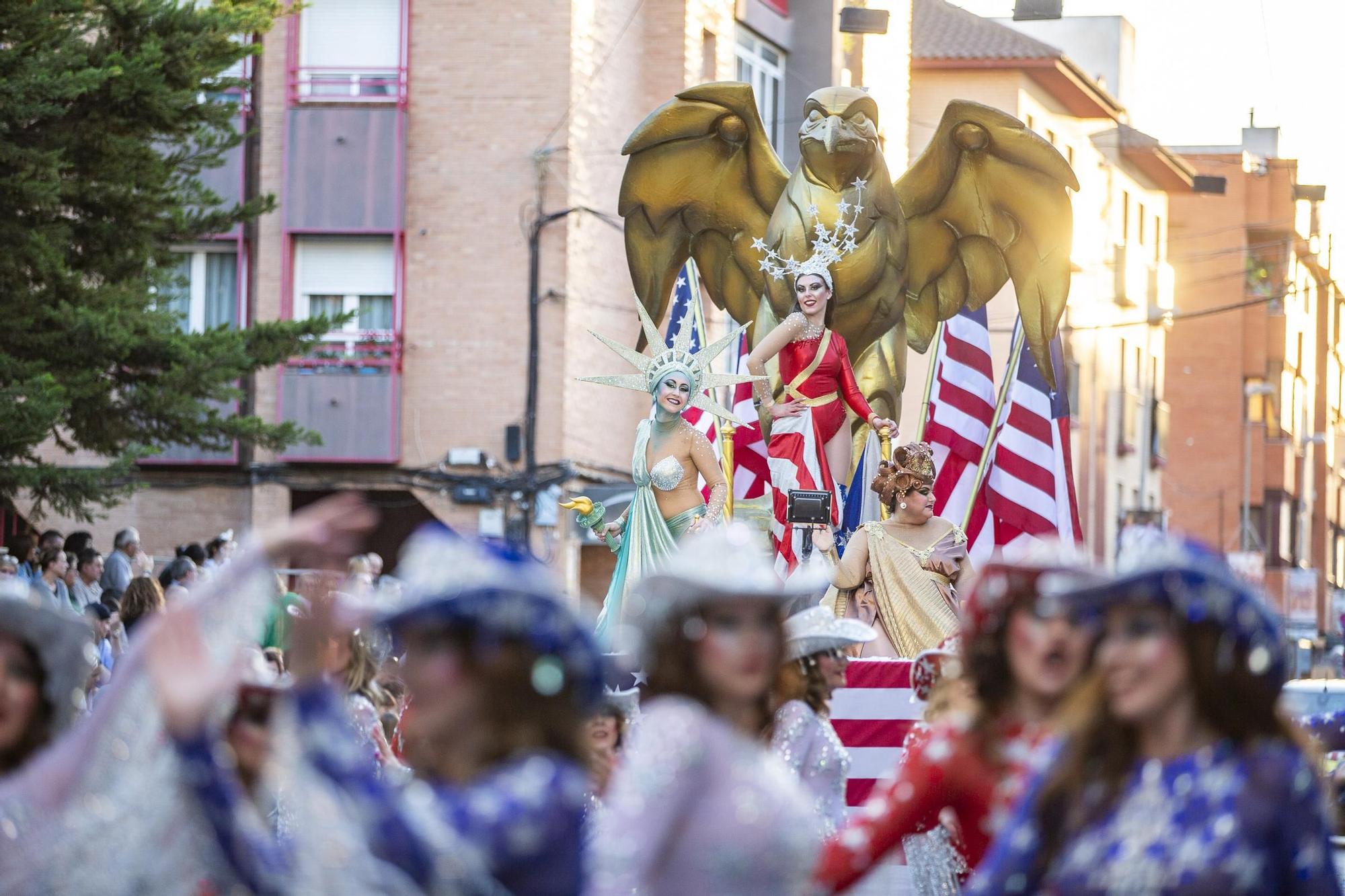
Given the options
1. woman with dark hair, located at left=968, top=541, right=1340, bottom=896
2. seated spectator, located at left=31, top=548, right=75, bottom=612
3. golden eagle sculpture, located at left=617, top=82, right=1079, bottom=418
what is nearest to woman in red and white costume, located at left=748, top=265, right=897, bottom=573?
golden eagle sculpture, located at left=617, top=82, right=1079, bottom=418

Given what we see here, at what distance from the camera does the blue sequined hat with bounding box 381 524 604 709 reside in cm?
357

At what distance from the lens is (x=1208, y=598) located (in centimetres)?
362

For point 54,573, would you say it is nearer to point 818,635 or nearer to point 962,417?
point 962,417

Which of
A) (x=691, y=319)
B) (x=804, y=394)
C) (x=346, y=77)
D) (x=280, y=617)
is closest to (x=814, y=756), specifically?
(x=280, y=617)

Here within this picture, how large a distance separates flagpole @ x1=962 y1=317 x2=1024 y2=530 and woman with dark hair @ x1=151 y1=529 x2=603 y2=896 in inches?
421

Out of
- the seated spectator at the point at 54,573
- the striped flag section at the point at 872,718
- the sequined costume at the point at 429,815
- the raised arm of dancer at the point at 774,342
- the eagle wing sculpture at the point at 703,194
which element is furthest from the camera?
the seated spectator at the point at 54,573

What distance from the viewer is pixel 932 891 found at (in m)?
5.73

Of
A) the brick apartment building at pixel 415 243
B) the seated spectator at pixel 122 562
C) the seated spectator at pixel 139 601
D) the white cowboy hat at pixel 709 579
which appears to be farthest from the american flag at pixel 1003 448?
the brick apartment building at pixel 415 243

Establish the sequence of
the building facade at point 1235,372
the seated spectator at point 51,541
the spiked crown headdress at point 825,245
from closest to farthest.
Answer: the spiked crown headdress at point 825,245 → the seated spectator at point 51,541 → the building facade at point 1235,372

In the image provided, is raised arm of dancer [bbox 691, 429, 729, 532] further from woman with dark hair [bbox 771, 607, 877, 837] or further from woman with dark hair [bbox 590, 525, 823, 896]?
woman with dark hair [bbox 590, 525, 823, 896]

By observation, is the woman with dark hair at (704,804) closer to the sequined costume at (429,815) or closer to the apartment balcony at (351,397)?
the sequined costume at (429,815)

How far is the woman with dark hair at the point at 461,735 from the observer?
11.3 feet

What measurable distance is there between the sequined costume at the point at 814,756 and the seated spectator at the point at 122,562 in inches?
464

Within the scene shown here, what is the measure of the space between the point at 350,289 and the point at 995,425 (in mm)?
16299
